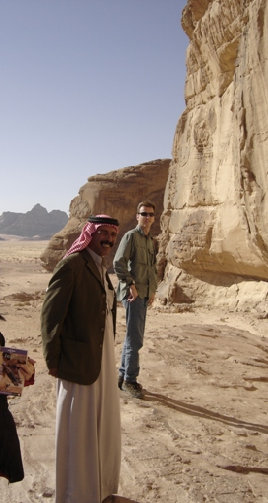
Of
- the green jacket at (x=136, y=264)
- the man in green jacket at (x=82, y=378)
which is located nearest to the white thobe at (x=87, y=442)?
the man in green jacket at (x=82, y=378)

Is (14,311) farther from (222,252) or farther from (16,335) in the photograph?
(222,252)

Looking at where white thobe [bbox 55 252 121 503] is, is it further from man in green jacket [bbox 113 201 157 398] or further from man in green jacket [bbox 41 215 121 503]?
man in green jacket [bbox 113 201 157 398]

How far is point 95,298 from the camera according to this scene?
7.61 feet

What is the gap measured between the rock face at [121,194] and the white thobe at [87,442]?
18.7 metres

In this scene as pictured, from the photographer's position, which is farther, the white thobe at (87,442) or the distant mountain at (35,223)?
the distant mountain at (35,223)

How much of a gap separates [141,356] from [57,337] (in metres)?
3.37

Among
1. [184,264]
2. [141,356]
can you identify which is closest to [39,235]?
[184,264]

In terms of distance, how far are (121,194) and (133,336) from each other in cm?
1763

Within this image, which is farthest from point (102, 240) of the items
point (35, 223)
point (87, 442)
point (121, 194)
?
point (35, 223)

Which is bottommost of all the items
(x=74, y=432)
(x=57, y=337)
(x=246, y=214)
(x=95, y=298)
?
(x=74, y=432)

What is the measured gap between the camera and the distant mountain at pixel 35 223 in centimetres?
8300

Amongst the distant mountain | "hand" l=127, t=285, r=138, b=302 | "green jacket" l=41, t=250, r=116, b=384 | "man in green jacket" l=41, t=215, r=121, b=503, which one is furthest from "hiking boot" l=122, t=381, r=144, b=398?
the distant mountain

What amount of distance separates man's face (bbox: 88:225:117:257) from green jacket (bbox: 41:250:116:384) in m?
0.15

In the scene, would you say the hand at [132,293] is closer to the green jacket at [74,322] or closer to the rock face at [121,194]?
the green jacket at [74,322]
